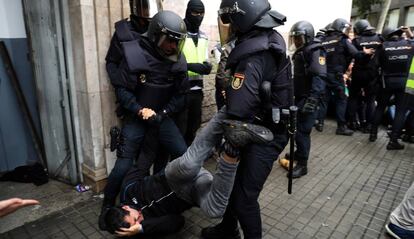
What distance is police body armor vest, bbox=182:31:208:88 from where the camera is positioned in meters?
3.63

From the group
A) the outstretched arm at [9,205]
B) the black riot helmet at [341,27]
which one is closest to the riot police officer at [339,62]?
the black riot helmet at [341,27]

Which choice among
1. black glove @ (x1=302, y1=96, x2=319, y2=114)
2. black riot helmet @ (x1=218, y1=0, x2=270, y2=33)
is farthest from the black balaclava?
black glove @ (x1=302, y1=96, x2=319, y2=114)

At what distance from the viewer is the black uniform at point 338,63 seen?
6.06 meters

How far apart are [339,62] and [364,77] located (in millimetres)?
590

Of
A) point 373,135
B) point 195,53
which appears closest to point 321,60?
point 195,53

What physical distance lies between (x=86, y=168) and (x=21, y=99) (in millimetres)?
1167

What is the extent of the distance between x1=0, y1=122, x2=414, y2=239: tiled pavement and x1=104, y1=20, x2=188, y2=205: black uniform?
50 centimetres

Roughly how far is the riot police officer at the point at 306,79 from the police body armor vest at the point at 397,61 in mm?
2259

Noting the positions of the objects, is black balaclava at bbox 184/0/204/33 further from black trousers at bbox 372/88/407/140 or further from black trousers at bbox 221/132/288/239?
black trousers at bbox 372/88/407/140

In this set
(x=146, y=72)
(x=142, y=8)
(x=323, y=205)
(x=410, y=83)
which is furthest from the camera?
(x=410, y=83)

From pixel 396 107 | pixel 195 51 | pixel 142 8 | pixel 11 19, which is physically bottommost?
pixel 396 107

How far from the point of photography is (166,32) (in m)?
2.77

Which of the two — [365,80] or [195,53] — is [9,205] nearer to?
[195,53]

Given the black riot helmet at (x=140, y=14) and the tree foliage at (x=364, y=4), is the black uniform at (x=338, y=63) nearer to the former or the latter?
the black riot helmet at (x=140, y=14)
